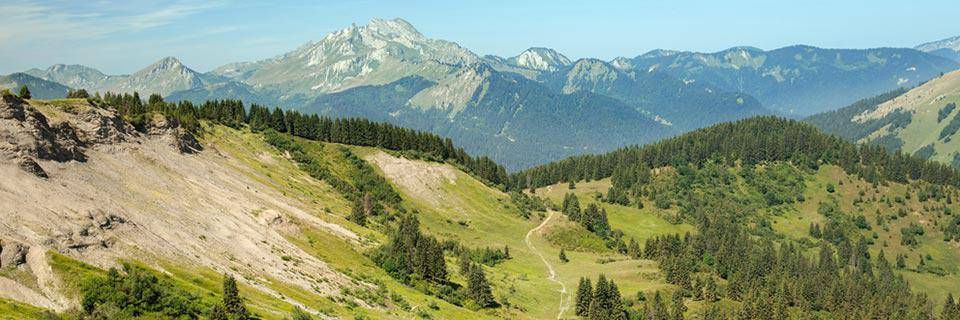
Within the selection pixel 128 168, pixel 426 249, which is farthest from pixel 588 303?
pixel 128 168

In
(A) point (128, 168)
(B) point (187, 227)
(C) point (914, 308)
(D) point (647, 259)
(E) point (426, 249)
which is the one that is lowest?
(C) point (914, 308)

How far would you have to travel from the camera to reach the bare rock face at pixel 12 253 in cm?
6506

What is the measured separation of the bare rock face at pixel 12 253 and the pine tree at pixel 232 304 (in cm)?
1876

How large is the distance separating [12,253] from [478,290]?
74082mm

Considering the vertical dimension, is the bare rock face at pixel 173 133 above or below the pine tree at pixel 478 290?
above

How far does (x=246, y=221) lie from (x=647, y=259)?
114 metres

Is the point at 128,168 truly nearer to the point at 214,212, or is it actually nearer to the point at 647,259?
the point at 214,212

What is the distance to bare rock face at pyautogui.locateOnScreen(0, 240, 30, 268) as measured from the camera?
65.1 m

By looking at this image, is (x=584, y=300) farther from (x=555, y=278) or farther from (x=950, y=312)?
(x=950, y=312)

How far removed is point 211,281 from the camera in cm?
8044

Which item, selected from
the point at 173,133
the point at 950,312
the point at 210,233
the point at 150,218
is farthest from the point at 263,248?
the point at 950,312

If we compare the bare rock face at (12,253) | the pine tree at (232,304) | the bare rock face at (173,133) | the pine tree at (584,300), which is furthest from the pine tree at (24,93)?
the pine tree at (584,300)

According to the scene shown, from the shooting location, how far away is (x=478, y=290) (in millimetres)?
123812

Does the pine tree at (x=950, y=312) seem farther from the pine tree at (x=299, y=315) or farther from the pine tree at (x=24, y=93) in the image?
the pine tree at (x=24, y=93)
